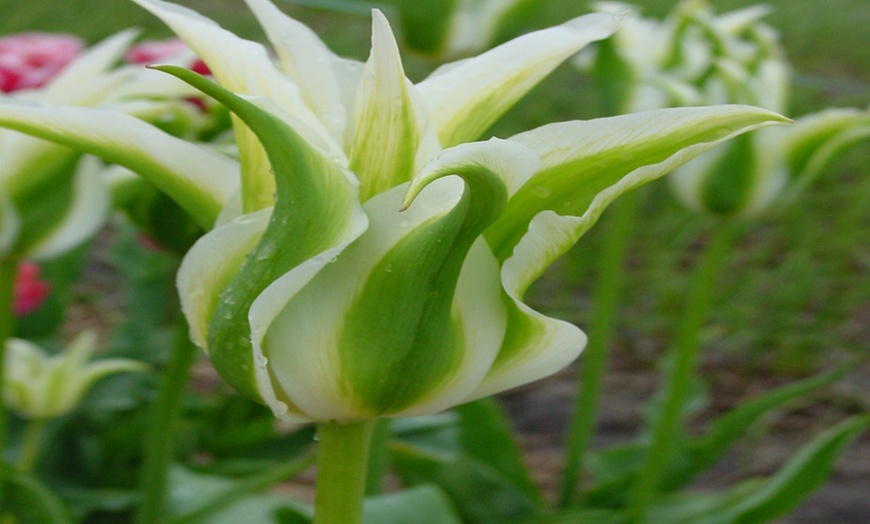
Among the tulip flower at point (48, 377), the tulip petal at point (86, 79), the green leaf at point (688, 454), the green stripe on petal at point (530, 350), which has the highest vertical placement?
the green stripe on petal at point (530, 350)

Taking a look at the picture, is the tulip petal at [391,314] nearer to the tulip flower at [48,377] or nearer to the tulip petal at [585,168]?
the tulip petal at [585,168]

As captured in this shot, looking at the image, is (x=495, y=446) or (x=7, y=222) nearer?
(x=7, y=222)

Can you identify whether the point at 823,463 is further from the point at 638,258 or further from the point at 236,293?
the point at 638,258

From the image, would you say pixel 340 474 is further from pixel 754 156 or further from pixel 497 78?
pixel 754 156

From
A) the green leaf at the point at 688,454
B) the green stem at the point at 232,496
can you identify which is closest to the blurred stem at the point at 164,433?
the green stem at the point at 232,496

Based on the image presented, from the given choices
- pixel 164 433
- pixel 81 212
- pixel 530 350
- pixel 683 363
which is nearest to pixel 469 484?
pixel 683 363

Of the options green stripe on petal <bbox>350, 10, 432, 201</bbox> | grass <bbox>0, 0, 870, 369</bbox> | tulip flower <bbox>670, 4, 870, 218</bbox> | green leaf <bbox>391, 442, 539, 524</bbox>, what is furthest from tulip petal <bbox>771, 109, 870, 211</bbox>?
grass <bbox>0, 0, 870, 369</bbox>
